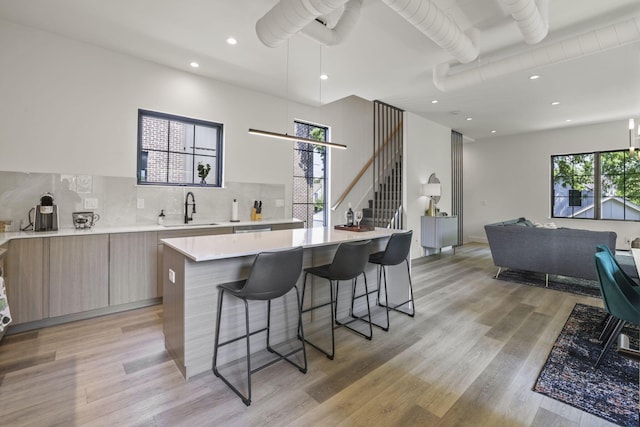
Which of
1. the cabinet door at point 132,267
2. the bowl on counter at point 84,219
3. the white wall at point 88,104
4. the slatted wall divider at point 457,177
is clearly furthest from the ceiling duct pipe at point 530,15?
the slatted wall divider at point 457,177

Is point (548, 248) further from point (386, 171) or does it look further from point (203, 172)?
point (203, 172)

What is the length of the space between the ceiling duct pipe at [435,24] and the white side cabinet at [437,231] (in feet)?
12.6

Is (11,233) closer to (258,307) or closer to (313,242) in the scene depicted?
(258,307)

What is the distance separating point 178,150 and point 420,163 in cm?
489

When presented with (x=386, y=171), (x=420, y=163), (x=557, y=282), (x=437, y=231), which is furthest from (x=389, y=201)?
(x=557, y=282)

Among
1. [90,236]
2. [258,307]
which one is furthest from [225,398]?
[90,236]


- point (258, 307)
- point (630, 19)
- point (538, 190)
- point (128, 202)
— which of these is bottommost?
point (258, 307)

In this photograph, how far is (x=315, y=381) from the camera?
89.0 inches

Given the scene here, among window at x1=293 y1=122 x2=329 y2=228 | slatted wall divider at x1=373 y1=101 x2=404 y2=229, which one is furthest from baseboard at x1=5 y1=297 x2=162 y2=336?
slatted wall divider at x1=373 y1=101 x2=404 y2=229

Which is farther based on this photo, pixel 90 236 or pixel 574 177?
pixel 574 177

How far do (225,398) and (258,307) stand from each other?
2.46 ft

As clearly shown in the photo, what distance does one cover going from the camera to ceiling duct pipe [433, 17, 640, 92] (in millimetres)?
3055

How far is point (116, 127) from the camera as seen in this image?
3850 millimetres

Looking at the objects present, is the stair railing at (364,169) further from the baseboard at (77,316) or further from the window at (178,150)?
the baseboard at (77,316)
